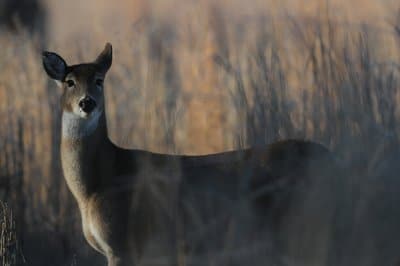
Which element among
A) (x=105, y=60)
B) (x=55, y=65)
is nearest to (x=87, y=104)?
(x=55, y=65)

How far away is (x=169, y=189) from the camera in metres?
7.20

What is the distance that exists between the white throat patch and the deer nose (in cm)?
10

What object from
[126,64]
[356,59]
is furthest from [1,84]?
[356,59]

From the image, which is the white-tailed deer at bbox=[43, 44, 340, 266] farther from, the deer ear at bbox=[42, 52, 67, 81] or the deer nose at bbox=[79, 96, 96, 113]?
the deer ear at bbox=[42, 52, 67, 81]

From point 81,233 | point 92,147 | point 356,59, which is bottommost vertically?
point 81,233

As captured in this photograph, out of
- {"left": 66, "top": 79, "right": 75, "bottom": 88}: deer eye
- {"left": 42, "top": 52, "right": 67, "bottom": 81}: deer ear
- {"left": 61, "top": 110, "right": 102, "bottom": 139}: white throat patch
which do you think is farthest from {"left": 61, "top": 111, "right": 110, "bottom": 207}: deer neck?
{"left": 42, "top": 52, "right": 67, "bottom": 81}: deer ear

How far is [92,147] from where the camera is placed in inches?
306

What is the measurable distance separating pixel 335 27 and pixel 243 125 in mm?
1029

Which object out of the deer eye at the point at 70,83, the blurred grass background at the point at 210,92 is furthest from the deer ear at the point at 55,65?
the blurred grass background at the point at 210,92

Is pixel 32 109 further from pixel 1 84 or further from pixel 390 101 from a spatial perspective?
pixel 390 101

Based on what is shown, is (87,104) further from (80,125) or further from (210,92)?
(210,92)

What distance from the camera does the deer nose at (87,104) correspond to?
7.63 m

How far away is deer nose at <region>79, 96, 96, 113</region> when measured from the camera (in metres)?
7.63

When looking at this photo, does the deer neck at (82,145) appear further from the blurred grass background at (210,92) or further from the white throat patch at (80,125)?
the blurred grass background at (210,92)
